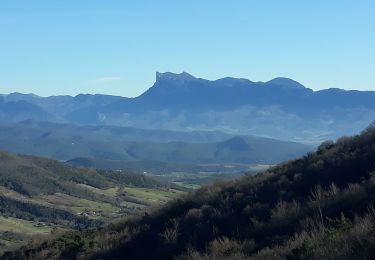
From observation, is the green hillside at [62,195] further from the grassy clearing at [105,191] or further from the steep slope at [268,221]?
the steep slope at [268,221]

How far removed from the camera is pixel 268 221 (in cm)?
1255

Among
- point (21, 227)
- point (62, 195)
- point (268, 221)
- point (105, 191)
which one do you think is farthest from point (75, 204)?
point (268, 221)

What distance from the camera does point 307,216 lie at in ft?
38.1

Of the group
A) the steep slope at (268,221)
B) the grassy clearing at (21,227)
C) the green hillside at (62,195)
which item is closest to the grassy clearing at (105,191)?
the green hillside at (62,195)

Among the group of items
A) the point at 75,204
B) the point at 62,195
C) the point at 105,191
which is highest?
the point at 62,195

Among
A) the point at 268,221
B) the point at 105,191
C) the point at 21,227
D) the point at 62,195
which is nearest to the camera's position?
the point at 268,221

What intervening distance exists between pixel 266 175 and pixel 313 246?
30.2ft

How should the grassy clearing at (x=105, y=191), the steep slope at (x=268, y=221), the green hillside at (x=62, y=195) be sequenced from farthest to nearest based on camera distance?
the grassy clearing at (x=105, y=191), the green hillside at (x=62, y=195), the steep slope at (x=268, y=221)

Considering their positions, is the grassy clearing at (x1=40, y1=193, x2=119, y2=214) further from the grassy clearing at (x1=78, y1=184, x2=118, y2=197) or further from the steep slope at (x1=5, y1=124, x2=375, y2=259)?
the steep slope at (x1=5, y1=124, x2=375, y2=259)

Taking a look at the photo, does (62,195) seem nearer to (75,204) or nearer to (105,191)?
(75,204)

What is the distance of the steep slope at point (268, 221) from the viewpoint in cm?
961

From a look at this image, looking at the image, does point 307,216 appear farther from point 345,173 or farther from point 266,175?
point 266,175

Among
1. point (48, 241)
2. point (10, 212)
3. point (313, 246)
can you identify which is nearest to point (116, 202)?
point (10, 212)

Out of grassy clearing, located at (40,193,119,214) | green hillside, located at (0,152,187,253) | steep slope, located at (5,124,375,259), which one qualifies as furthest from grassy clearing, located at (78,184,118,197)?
steep slope, located at (5,124,375,259)
